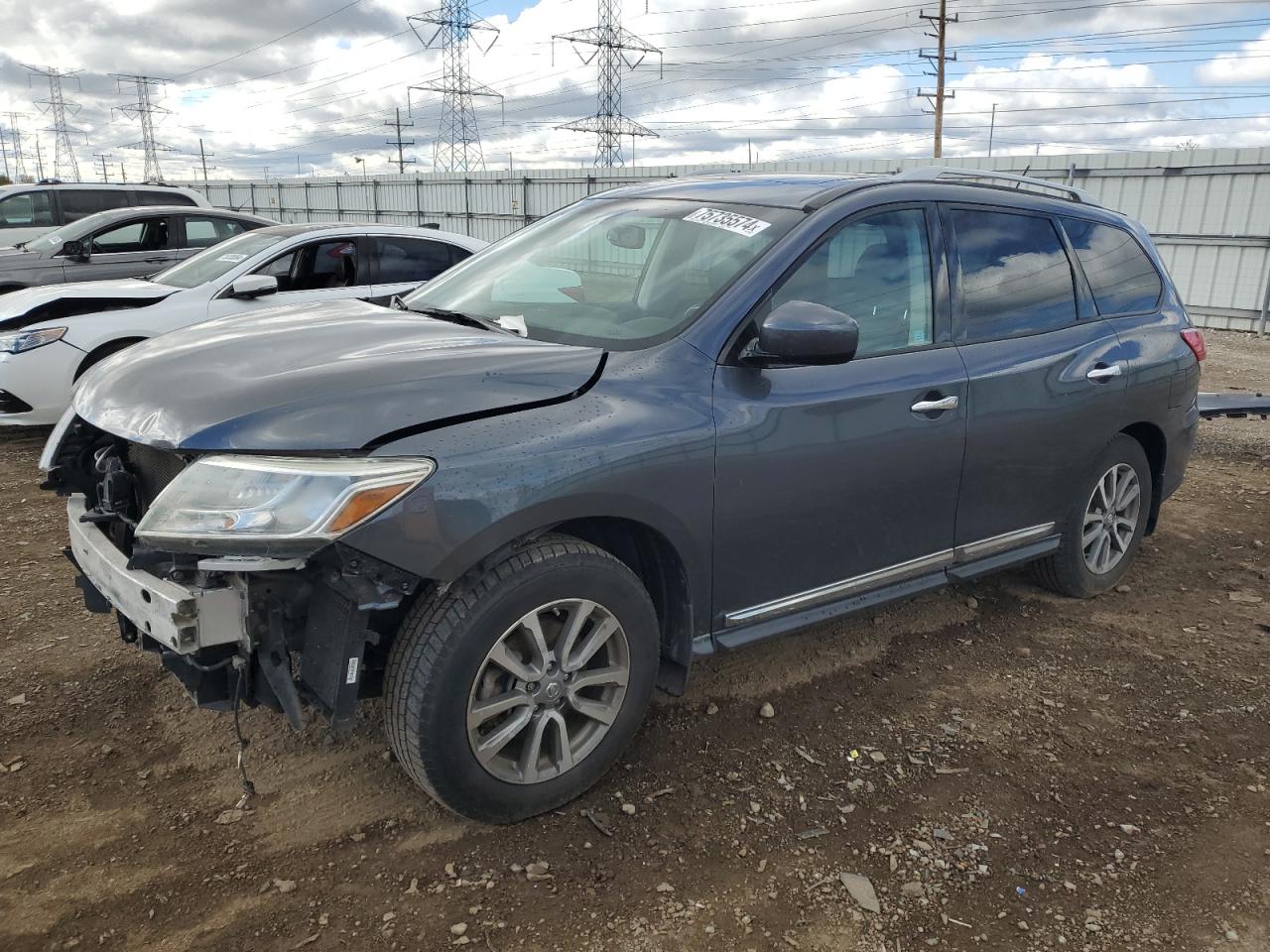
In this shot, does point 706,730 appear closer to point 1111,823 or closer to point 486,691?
point 486,691

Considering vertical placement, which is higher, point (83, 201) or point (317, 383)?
point (83, 201)

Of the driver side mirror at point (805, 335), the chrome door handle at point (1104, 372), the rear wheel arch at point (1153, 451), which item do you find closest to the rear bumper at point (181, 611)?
the driver side mirror at point (805, 335)

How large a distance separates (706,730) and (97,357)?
535cm

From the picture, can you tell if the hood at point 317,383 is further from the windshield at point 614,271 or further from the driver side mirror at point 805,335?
the driver side mirror at point 805,335

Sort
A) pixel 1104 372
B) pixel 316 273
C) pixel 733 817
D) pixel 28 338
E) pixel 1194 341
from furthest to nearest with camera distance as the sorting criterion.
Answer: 1. pixel 316 273
2. pixel 28 338
3. pixel 1194 341
4. pixel 1104 372
5. pixel 733 817

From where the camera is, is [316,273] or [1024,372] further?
[316,273]

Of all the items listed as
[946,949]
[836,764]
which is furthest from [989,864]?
[836,764]

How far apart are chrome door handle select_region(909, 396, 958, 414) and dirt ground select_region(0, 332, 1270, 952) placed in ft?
3.53

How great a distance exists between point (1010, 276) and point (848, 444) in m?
1.25

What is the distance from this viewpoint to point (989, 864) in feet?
8.57

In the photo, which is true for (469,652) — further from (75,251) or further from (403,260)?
(75,251)

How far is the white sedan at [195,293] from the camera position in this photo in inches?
246

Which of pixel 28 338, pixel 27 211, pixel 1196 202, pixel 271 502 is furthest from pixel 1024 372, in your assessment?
pixel 1196 202

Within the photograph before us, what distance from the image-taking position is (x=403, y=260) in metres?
7.36
